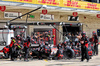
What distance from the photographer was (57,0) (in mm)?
19047

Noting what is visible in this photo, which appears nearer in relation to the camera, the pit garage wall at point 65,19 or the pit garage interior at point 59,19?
the pit garage interior at point 59,19

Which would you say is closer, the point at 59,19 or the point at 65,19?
the point at 59,19

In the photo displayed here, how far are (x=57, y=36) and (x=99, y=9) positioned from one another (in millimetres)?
6424

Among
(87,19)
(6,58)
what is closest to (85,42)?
(6,58)

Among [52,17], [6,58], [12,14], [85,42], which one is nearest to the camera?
[85,42]

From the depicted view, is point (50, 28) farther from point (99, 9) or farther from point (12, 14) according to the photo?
point (99, 9)

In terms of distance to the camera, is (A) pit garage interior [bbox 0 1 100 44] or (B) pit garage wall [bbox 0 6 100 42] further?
(B) pit garage wall [bbox 0 6 100 42]

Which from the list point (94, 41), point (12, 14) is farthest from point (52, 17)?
point (94, 41)

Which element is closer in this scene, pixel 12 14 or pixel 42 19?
pixel 12 14

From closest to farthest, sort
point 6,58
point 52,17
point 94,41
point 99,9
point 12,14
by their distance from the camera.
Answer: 1. point 6,58
2. point 94,41
3. point 12,14
4. point 52,17
5. point 99,9

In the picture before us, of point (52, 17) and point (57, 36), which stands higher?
point (52, 17)

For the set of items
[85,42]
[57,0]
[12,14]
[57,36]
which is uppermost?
[57,0]

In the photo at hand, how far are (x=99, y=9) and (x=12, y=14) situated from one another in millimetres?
11160

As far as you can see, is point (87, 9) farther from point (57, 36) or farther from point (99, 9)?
point (57, 36)
